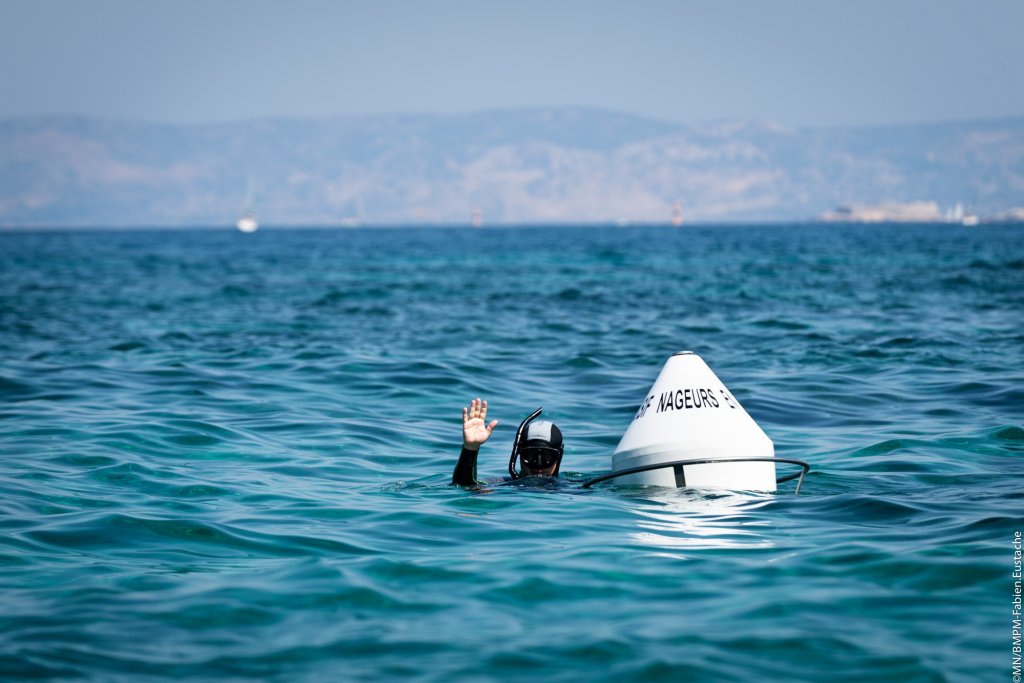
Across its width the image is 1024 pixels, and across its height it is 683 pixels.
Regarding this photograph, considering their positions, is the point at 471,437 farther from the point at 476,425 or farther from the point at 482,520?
the point at 482,520

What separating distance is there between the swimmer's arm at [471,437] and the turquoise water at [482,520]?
8.2 inches

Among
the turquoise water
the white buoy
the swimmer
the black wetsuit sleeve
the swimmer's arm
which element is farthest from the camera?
the swimmer

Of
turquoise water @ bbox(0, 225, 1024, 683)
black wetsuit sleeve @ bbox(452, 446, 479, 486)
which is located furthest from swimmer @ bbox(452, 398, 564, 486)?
turquoise water @ bbox(0, 225, 1024, 683)

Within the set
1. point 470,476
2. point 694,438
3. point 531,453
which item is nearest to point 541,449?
point 531,453

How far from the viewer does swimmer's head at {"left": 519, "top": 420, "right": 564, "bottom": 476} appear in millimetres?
8531

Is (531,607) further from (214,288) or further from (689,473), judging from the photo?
(214,288)

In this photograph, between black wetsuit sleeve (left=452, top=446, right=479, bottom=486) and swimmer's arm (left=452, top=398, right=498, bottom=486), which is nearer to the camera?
swimmer's arm (left=452, top=398, right=498, bottom=486)

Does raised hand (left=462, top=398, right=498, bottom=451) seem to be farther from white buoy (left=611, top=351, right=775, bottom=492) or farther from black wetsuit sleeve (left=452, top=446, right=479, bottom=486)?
white buoy (left=611, top=351, right=775, bottom=492)

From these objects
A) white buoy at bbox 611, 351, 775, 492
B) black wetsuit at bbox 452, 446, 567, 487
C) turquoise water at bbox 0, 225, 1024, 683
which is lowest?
turquoise water at bbox 0, 225, 1024, 683

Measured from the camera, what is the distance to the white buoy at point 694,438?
7.69 m

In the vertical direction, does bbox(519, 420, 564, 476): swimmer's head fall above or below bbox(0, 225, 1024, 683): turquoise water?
above

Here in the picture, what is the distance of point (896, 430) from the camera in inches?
455

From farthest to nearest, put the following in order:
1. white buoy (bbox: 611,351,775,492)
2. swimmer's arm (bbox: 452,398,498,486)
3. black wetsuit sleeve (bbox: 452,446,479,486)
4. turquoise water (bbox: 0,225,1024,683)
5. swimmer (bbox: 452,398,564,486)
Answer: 1. swimmer (bbox: 452,398,564,486)
2. black wetsuit sleeve (bbox: 452,446,479,486)
3. swimmer's arm (bbox: 452,398,498,486)
4. white buoy (bbox: 611,351,775,492)
5. turquoise water (bbox: 0,225,1024,683)

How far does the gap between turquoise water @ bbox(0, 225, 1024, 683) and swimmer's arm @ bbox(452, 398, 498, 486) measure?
0.21 metres
